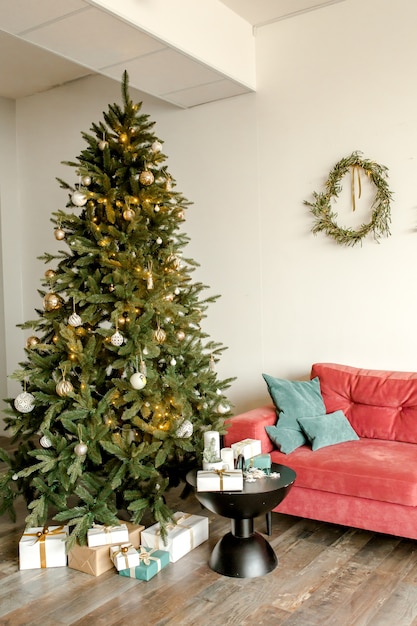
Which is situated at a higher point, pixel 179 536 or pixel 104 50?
pixel 104 50

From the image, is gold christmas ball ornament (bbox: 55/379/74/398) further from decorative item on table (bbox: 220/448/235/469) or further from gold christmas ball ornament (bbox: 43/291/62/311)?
decorative item on table (bbox: 220/448/235/469)

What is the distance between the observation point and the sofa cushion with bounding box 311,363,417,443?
370 cm

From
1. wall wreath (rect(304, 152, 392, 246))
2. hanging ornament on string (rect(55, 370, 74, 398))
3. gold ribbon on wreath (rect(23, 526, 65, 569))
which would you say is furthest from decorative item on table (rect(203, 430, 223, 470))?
wall wreath (rect(304, 152, 392, 246))

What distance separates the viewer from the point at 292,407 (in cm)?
373

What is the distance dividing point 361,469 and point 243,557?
2.40 feet

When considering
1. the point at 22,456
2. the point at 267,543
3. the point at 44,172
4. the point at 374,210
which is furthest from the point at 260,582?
the point at 44,172

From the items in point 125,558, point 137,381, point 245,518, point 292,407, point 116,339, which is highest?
point 116,339

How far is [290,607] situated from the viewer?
8.73 ft

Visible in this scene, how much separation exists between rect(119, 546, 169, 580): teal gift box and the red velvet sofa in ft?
2.38

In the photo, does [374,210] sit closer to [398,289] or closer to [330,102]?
[398,289]

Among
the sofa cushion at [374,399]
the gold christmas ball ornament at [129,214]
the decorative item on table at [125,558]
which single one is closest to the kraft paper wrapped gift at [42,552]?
the decorative item on table at [125,558]

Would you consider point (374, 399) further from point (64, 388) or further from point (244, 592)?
point (64, 388)

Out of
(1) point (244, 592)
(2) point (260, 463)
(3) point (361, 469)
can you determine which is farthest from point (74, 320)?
(3) point (361, 469)

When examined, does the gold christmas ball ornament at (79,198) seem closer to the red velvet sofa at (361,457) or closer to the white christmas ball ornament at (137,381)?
the white christmas ball ornament at (137,381)
